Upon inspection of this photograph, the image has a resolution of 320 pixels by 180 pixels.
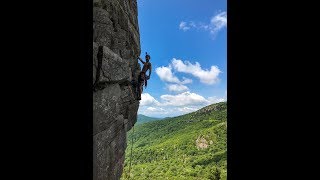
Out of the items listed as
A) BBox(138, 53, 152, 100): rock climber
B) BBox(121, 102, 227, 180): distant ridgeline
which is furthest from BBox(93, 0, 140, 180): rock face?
BBox(121, 102, 227, 180): distant ridgeline

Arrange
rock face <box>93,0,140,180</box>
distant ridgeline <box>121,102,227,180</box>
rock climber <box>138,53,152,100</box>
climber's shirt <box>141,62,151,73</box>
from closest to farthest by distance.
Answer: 1. rock face <box>93,0,140,180</box>
2. rock climber <box>138,53,152,100</box>
3. climber's shirt <box>141,62,151,73</box>
4. distant ridgeline <box>121,102,227,180</box>

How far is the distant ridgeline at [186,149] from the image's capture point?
61938mm

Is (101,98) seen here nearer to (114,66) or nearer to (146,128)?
(114,66)

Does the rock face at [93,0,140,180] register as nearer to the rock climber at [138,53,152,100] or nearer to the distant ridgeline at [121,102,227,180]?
the rock climber at [138,53,152,100]

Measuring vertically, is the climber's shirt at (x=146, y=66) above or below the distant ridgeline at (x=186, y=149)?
above

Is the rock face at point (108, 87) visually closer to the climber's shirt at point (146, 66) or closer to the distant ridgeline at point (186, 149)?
the climber's shirt at point (146, 66)

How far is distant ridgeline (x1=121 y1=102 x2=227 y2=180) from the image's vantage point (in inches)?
2438

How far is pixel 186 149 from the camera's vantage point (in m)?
74.6

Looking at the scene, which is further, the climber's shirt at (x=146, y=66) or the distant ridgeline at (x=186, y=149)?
the distant ridgeline at (x=186, y=149)

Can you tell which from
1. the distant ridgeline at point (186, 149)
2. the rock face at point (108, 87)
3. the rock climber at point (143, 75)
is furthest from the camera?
the distant ridgeline at point (186, 149)

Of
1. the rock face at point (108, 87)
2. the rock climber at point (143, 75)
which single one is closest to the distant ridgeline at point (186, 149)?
the rock climber at point (143, 75)

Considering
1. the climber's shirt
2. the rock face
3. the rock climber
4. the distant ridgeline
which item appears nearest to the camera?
the rock face
